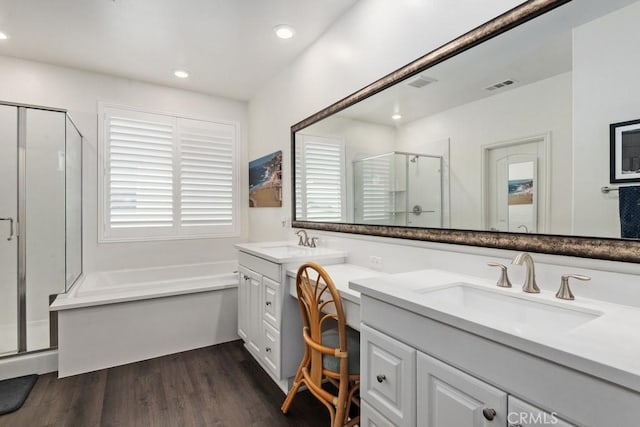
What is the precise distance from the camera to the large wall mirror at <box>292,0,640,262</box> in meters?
1.08

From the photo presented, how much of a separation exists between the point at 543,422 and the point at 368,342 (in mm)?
647

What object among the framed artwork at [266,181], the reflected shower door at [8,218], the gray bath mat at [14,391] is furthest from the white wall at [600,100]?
the reflected shower door at [8,218]

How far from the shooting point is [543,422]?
759 mm

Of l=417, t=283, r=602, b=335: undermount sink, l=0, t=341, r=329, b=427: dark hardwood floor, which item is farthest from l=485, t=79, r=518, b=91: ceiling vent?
l=0, t=341, r=329, b=427: dark hardwood floor

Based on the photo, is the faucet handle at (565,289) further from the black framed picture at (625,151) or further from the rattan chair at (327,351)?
the rattan chair at (327,351)

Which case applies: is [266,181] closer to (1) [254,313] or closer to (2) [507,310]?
(1) [254,313]

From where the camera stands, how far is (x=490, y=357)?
0.86 m

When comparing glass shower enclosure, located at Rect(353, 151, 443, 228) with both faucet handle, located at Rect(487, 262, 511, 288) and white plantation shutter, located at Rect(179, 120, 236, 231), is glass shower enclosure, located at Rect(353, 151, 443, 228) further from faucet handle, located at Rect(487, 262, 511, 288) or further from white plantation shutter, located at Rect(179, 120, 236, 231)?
white plantation shutter, located at Rect(179, 120, 236, 231)

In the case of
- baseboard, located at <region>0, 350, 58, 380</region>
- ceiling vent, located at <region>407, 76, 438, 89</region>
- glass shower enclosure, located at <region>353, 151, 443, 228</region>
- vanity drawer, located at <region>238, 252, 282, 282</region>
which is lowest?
baseboard, located at <region>0, 350, 58, 380</region>

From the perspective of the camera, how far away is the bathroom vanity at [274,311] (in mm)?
2123

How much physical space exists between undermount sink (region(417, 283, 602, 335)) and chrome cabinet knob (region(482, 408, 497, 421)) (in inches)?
8.9

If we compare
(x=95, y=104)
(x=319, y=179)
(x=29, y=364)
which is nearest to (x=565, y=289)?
(x=319, y=179)

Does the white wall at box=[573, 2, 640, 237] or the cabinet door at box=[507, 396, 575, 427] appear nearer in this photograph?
the cabinet door at box=[507, 396, 575, 427]

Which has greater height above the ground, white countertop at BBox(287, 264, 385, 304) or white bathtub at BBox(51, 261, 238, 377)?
white countertop at BBox(287, 264, 385, 304)
